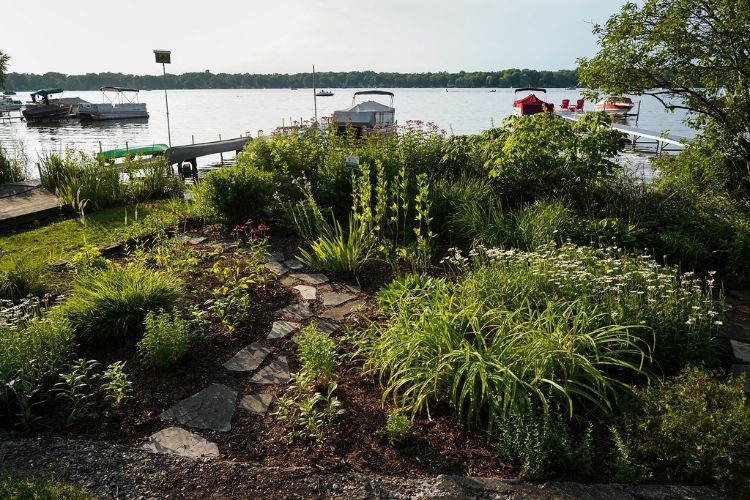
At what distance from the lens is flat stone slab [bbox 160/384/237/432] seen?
2682 mm

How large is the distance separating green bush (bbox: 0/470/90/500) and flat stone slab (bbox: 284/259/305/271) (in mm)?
2892

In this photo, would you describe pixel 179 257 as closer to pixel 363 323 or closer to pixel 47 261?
pixel 47 261

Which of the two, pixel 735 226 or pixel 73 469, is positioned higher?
pixel 735 226

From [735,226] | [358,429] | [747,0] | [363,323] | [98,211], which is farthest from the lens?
[98,211]

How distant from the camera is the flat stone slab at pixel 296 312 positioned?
3.87 m

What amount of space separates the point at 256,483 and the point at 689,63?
7.09 m

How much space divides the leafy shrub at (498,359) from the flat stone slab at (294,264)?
5.65 feet

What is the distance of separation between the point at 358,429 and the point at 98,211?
20.4ft

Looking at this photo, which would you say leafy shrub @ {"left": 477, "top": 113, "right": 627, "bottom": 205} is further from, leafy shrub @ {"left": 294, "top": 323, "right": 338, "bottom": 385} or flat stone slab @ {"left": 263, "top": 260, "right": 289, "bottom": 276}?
leafy shrub @ {"left": 294, "top": 323, "right": 338, "bottom": 385}

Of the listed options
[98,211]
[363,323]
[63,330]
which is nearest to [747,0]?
[363,323]

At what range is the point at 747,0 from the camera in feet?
18.3

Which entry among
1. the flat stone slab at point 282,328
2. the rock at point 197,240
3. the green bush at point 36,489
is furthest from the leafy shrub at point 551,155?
the green bush at point 36,489

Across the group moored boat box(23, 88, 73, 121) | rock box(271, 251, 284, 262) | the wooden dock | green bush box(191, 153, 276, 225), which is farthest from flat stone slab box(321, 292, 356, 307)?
moored boat box(23, 88, 73, 121)

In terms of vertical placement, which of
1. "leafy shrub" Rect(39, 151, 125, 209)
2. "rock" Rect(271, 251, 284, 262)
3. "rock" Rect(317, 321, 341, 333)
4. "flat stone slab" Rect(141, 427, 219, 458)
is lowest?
"flat stone slab" Rect(141, 427, 219, 458)
